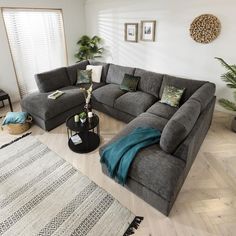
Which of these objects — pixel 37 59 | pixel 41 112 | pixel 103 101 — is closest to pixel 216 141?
pixel 103 101

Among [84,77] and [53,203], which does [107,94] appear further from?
[53,203]

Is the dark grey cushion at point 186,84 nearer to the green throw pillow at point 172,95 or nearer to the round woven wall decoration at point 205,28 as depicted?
the green throw pillow at point 172,95

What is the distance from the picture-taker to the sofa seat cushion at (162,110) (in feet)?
9.71

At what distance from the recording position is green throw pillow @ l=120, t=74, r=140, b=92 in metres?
3.76

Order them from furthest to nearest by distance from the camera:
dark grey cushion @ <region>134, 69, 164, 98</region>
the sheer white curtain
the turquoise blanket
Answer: the sheer white curtain → dark grey cushion @ <region>134, 69, 164, 98</region> → the turquoise blanket

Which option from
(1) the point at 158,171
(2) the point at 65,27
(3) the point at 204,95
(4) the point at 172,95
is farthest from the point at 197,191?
(2) the point at 65,27

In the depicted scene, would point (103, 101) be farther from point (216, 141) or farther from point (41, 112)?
point (216, 141)

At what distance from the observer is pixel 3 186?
2.34 m

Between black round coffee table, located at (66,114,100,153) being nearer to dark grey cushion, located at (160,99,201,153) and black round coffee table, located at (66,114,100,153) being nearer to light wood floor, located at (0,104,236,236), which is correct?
light wood floor, located at (0,104,236,236)

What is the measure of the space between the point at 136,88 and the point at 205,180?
2.08 metres

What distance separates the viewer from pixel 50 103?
11.0ft

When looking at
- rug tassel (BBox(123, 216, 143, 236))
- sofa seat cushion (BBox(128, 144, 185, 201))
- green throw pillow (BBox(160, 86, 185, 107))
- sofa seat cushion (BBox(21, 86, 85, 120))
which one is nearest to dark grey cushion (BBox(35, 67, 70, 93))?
sofa seat cushion (BBox(21, 86, 85, 120))

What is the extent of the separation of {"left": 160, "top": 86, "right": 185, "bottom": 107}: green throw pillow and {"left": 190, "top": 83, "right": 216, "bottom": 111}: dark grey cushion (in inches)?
13.9

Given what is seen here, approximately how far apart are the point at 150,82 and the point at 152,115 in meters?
0.94
